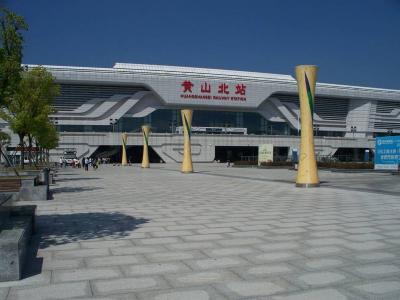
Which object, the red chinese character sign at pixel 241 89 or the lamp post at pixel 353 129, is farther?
the lamp post at pixel 353 129

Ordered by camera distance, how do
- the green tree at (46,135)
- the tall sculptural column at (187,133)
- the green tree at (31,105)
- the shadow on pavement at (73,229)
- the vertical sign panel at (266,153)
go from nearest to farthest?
the shadow on pavement at (73,229) < the green tree at (31,105) < the green tree at (46,135) < the tall sculptural column at (187,133) < the vertical sign panel at (266,153)

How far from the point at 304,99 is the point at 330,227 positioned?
9858 mm

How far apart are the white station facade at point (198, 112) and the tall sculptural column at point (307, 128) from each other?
51821mm

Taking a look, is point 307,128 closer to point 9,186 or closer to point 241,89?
point 9,186

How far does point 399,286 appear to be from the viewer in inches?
183

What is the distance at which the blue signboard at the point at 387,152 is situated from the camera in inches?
1082

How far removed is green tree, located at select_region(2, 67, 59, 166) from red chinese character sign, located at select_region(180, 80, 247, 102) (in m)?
52.1

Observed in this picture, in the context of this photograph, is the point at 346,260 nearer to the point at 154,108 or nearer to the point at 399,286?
the point at 399,286

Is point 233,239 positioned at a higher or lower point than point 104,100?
lower

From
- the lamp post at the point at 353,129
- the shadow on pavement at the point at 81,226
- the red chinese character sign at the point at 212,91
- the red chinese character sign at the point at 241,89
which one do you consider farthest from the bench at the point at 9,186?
the lamp post at the point at 353,129

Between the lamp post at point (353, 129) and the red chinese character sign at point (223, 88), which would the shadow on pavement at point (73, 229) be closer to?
the red chinese character sign at point (223, 88)

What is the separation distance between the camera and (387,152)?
28.2m

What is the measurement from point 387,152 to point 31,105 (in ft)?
72.7

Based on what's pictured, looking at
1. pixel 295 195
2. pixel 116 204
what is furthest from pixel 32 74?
pixel 295 195
